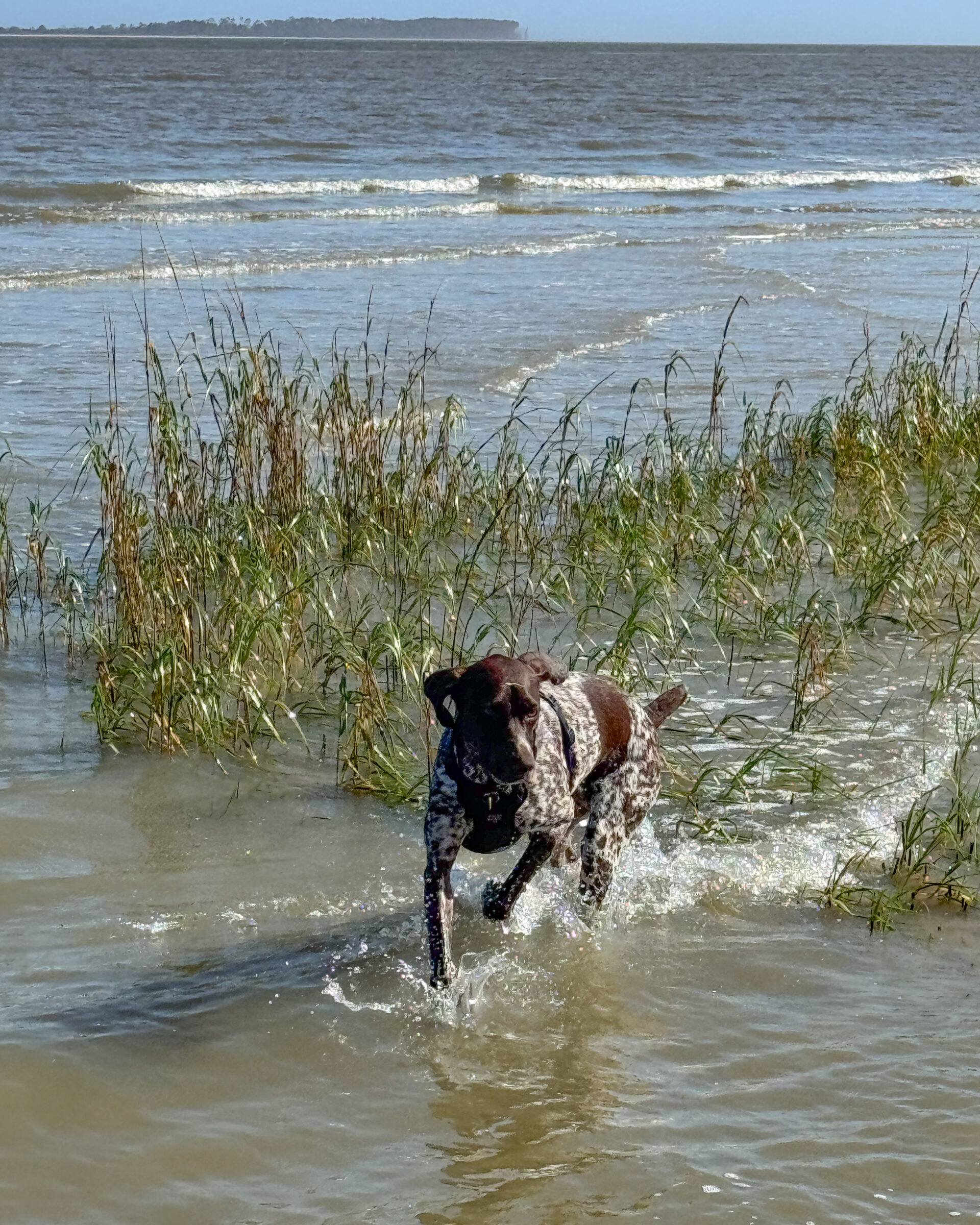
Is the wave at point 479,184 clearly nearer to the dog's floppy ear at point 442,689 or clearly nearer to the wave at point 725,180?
the wave at point 725,180

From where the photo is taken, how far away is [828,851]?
198 inches

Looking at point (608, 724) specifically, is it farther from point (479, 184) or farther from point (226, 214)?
point (479, 184)

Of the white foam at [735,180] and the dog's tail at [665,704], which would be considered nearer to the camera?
the dog's tail at [665,704]

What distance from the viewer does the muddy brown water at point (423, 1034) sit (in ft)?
11.0

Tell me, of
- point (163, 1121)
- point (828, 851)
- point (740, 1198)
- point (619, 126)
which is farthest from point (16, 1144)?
point (619, 126)

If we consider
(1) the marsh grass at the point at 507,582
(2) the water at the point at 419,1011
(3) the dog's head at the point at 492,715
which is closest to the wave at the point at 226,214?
(2) the water at the point at 419,1011

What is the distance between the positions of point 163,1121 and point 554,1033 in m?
1.08

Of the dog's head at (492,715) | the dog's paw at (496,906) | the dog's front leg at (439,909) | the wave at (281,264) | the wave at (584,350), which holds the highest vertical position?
the wave at (281,264)

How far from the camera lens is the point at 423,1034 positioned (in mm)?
4031

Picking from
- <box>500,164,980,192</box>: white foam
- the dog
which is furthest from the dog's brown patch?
<box>500,164,980,192</box>: white foam

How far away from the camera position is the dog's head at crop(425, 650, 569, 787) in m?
3.73

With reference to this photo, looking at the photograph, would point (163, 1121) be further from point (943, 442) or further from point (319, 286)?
point (319, 286)

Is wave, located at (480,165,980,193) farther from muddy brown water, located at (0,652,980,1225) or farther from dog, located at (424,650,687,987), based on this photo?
dog, located at (424,650,687,987)

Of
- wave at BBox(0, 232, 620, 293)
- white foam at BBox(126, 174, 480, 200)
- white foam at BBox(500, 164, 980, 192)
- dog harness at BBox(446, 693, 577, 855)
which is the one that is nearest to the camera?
dog harness at BBox(446, 693, 577, 855)
